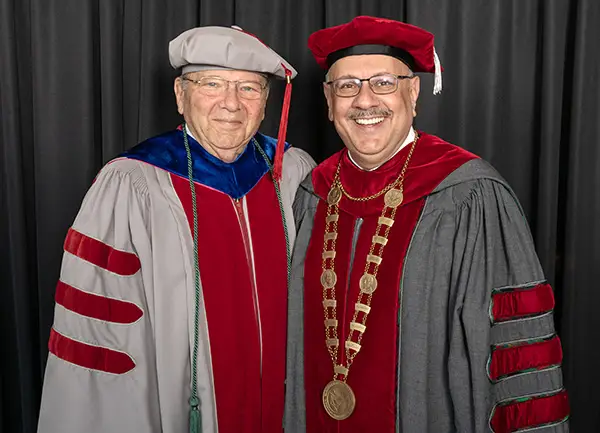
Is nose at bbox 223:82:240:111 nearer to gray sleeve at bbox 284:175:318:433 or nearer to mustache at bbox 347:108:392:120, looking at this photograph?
mustache at bbox 347:108:392:120

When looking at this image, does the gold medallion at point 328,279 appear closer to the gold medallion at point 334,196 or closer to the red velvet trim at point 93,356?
the gold medallion at point 334,196

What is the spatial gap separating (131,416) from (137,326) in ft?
1.04

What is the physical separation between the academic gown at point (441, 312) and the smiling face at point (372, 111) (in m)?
0.08

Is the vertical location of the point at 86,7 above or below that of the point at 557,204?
above

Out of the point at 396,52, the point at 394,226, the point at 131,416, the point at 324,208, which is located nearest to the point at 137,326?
the point at 131,416

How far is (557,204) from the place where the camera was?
9.61ft

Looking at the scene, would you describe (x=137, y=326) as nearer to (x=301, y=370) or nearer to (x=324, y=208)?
(x=301, y=370)

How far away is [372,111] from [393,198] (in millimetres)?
316

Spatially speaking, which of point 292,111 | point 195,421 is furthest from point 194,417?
point 292,111

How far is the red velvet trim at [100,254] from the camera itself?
213cm

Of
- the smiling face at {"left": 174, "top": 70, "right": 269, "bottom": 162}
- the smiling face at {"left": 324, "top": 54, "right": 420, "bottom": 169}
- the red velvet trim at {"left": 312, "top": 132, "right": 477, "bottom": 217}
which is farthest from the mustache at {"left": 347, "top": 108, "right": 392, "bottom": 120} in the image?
the smiling face at {"left": 174, "top": 70, "right": 269, "bottom": 162}

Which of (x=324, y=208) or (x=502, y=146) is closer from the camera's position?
(x=324, y=208)

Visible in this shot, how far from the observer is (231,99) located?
2.27 meters

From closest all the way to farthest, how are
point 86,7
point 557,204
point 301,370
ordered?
point 301,370 < point 557,204 < point 86,7
